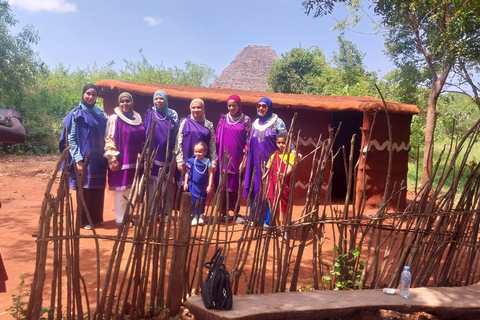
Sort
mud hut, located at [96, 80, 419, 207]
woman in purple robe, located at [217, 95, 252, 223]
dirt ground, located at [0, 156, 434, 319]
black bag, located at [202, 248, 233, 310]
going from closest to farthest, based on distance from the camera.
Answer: black bag, located at [202, 248, 233, 310]
dirt ground, located at [0, 156, 434, 319]
woman in purple robe, located at [217, 95, 252, 223]
mud hut, located at [96, 80, 419, 207]

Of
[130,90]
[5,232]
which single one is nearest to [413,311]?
[5,232]

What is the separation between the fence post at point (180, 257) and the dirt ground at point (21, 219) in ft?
3.47

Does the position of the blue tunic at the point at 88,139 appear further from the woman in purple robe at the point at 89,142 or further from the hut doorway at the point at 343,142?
the hut doorway at the point at 343,142

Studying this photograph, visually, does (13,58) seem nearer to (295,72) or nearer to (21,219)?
(21,219)

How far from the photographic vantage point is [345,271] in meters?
2.94

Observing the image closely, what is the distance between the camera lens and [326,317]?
245cm

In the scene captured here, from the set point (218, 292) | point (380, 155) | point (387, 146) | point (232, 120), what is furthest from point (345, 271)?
point (387, 146)

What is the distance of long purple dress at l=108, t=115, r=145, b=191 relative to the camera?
4656 mm

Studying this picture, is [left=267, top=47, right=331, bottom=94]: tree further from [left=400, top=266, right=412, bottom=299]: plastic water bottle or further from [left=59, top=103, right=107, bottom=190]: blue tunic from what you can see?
[left=400, top=266, right=412, bottom=299]: plastic water bottle

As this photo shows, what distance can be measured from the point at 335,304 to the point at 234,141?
2976 millimetres

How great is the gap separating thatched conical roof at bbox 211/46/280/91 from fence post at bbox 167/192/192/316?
2218 centimetres

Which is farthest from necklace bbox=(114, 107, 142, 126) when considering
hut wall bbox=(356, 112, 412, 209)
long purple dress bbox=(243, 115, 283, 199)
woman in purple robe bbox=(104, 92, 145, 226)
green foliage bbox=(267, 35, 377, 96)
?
green foliage bbox=(267, 35, 377, 96)

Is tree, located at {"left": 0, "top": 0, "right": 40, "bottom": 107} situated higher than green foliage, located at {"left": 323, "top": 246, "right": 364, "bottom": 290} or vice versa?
tree, located at {"left": 0, "top": 0, "right": 40, "bottom": 107}

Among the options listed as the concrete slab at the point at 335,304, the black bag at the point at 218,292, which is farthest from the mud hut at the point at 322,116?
the black bag at the point at 218,292
